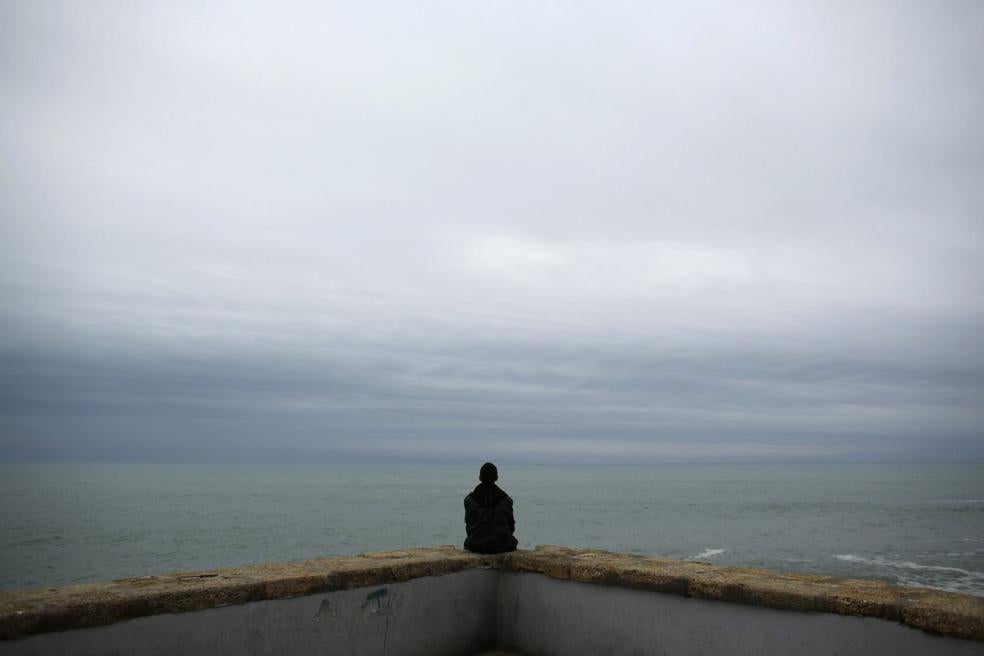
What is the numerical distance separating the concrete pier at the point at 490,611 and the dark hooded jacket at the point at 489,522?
0.14m

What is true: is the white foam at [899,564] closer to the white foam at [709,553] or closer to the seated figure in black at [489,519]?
the white foam at [709,553]

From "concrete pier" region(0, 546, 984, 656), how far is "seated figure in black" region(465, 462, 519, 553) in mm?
143

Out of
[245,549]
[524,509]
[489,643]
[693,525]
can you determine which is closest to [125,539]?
[245,549]

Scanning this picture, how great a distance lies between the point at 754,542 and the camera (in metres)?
43.8

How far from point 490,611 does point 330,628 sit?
4.75 feet

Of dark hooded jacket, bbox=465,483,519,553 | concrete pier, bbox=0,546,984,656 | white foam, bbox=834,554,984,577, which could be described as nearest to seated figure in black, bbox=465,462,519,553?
dark hooded jacket, bbox=465,483,519,553

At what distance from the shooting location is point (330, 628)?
4.20 meters

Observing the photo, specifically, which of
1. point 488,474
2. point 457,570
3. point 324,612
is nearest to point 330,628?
point 324,612

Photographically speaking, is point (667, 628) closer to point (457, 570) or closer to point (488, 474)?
point (457, 570)

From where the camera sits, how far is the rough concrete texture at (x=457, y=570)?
3307 mm

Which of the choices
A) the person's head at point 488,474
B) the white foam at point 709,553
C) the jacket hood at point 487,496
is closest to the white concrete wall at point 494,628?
the jacket hood at point 487,496

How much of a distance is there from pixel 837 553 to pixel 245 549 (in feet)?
112

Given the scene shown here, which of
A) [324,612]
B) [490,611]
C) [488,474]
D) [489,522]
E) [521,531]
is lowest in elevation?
[521,531]

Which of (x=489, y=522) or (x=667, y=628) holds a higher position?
(x=489, y=522)
